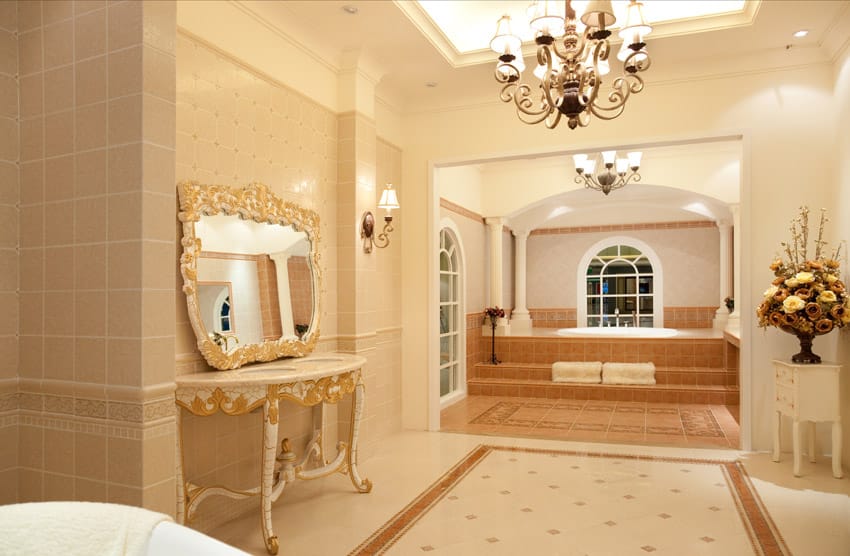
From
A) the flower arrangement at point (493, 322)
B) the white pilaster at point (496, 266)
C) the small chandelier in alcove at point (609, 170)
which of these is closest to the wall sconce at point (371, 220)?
the small chandelier in alcove at point (609, 170)

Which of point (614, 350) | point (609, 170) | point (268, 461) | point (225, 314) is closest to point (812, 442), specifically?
point (609, 170)

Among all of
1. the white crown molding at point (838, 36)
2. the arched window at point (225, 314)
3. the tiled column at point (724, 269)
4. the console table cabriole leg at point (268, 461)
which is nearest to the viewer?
the console table cabriole leg at point (268, 461)

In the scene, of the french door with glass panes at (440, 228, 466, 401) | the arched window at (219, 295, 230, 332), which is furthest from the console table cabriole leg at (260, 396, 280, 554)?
the french door with glass panes at (440, 228, 466, 401)

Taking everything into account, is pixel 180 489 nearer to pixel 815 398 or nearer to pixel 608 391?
pixel 815 398

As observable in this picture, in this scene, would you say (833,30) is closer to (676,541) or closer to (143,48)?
(676,541)

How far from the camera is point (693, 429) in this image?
583 centimetres

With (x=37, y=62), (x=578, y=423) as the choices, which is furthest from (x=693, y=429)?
(x=37, y=62)

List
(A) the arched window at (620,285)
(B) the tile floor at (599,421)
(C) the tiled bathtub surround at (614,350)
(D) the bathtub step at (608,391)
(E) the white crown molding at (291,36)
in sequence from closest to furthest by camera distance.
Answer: (E) the white crown molding at (291,36)
(B) the tile floor at (599,421)
(D) the bathtub step at (608,391)
(C) the tiled bathtub surround at (614,350)
(A) the arched window at (620,285)

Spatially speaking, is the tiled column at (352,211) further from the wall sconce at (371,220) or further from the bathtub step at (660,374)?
the bathtub step at (660,374)

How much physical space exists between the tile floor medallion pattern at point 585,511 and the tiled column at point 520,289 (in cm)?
558

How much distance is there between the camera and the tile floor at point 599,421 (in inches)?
218

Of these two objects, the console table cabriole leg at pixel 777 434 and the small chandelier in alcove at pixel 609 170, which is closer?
the console table cabriole leg at pixel 777 434

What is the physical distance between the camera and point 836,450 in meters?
4.20

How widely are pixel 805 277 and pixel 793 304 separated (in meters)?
0.21
